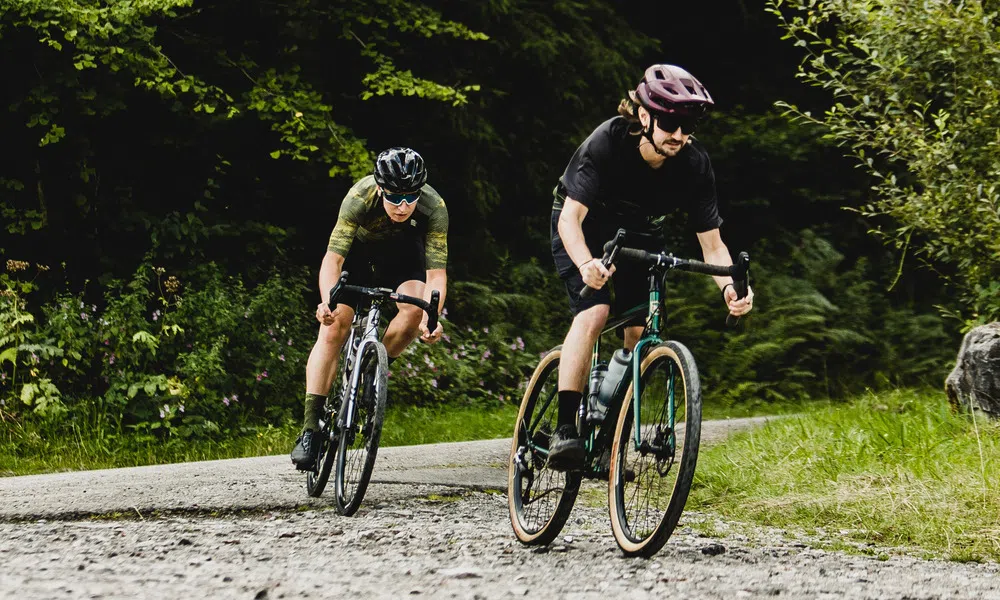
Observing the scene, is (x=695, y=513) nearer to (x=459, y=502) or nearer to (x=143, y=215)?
(x=459, y=502)

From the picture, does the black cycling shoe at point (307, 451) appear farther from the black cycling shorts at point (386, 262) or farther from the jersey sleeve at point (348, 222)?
the jersey sleeve at point (348, 222)

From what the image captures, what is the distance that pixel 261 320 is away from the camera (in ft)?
36.7

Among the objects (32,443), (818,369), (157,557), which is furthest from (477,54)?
(157,557)

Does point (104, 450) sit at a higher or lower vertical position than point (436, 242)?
lower

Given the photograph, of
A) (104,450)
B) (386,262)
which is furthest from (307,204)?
(386,262)

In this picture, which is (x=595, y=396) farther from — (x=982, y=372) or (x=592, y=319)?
(x=982, y=372)

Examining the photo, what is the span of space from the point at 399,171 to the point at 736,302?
212 centimetres

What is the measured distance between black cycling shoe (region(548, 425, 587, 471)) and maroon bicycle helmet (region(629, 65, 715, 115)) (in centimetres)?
141

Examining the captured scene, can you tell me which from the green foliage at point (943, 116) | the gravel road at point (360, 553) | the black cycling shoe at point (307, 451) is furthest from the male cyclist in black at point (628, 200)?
the green foliage at point (943, 116)

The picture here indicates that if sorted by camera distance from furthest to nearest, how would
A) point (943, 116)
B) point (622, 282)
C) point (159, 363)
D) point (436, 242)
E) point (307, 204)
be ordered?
point (307, 204), point (159, 363), point (943, 116), point (436, 242), point (622, 282)

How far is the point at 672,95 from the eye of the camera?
460 cm

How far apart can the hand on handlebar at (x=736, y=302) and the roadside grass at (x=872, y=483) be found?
1234 mm

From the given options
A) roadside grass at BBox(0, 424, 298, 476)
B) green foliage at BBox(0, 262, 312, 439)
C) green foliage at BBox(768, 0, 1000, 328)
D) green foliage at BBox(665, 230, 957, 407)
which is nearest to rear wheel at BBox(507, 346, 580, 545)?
green foliage at BBox(768, 0, 1000, 328)

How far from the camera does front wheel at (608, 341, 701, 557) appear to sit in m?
4.45
